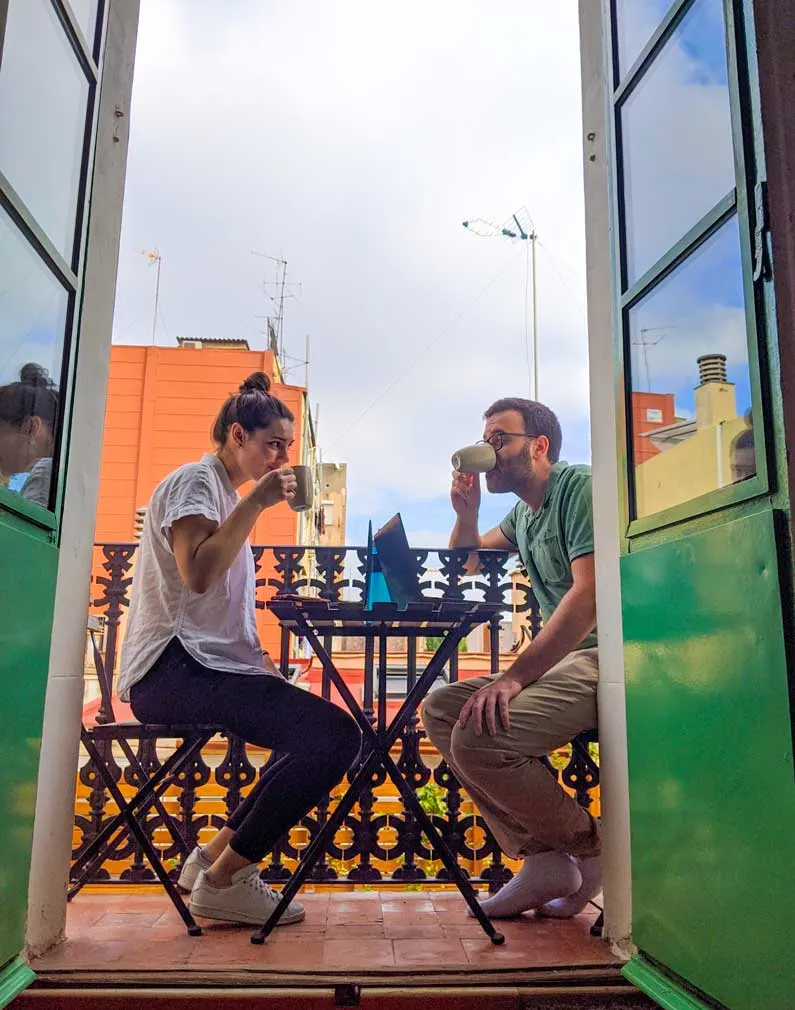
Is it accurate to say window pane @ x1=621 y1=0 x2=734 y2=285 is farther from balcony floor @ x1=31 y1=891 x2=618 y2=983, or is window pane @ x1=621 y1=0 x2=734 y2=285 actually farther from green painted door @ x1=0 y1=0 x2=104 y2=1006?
balcony floor @ x1=31 y1=891 x2=618 y2=983

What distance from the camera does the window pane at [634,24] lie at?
1936 mm

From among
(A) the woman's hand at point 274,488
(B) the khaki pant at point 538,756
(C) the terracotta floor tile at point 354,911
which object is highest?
(A) the woman's hand at point 274,488

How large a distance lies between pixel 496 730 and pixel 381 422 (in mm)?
15509

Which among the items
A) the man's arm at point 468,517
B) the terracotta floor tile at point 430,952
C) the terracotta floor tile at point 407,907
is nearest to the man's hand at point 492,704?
the terracotta floor tile at point 430,952

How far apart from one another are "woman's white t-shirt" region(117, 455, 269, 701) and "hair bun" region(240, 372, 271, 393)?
34cm

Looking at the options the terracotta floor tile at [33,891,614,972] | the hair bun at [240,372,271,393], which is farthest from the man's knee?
the hair bun at [240,372,271,393]

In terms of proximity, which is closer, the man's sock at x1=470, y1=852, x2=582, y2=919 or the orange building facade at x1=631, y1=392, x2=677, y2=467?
the orange building facade at x1=631, y1=392, x2=677, y2=467

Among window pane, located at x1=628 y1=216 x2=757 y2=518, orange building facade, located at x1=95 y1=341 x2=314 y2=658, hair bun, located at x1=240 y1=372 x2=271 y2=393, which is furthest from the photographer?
orange building facade, located at x1=95 y1=341 x2=314 y2=658

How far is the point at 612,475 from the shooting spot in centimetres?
213

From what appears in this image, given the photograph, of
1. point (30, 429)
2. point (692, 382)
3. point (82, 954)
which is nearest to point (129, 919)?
point (82, 954)

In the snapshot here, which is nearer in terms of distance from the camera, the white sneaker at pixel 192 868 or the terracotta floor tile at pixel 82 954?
the terracotta floor tile at pixel 82 954

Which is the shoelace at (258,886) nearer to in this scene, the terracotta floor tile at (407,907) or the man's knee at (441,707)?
the terracotta floor tile at (407,907)

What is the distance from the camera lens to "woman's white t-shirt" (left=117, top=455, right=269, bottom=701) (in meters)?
2.13

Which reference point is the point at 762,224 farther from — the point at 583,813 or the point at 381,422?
the point at 381,422
